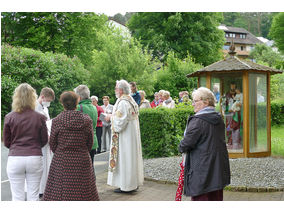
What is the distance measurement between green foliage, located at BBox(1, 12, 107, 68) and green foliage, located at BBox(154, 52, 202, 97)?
6.94 meters

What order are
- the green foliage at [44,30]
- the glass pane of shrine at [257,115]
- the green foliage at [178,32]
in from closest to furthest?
1. the glass pane of shrine at [257,115]
2. the green foliage at [44,30]
3. the green foliage at [178,32]

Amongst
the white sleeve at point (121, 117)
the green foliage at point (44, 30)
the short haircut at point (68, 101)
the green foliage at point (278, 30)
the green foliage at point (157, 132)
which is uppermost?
the green foliage at point (278, 30)

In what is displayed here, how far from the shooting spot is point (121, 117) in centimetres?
706

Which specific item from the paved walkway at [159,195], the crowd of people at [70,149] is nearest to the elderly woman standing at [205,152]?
the crowd of people at [70,149]

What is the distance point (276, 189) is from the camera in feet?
23.5

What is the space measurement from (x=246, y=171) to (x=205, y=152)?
423 centimetres

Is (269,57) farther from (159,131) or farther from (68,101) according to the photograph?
(68,101)

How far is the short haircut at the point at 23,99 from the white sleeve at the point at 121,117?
2085 mm

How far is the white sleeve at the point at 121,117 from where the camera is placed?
7.05m

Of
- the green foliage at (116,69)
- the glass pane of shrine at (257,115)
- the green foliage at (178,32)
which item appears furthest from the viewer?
the green foliage at (178,32)

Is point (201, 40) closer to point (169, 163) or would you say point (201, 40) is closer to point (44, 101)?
point (169, 163)

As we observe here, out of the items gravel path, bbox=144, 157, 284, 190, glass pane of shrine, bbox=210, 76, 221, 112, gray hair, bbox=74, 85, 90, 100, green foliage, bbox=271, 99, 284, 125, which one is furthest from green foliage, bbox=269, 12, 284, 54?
gray hair, bbox=74, 85, 90, 100

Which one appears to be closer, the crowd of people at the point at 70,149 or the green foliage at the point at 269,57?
the crowd of people at the point at 70,149

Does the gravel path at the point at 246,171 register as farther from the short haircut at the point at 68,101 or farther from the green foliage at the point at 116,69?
the green foliage at the point at 116,69
